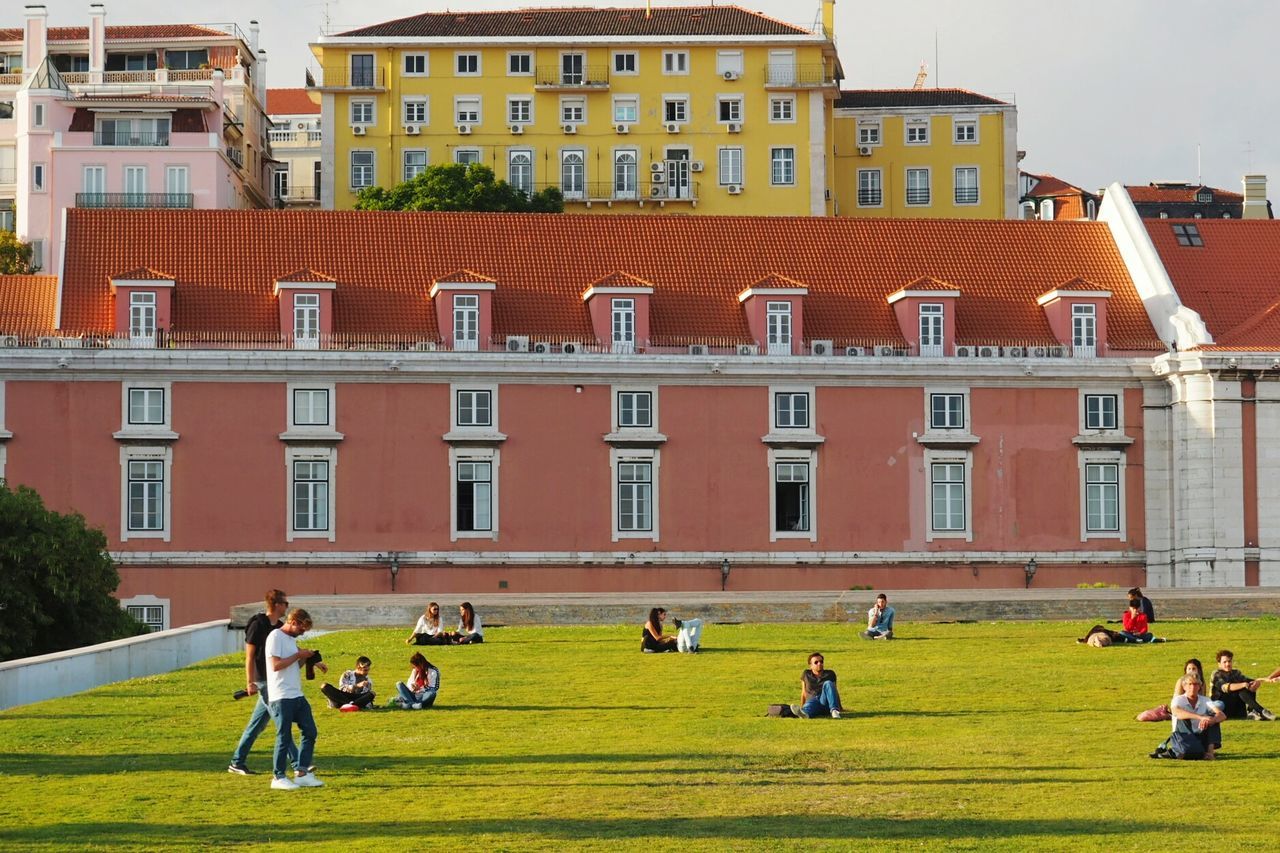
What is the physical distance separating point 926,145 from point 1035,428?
40349 millimetres

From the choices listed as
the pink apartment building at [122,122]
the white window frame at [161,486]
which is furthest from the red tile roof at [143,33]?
the white window frame at [161,486]

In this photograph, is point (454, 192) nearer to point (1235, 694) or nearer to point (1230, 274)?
point (1230, 274)

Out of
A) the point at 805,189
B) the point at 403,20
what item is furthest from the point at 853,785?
the point at 403,20

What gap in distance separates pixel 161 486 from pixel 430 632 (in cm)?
2046

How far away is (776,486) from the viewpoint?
60.5m

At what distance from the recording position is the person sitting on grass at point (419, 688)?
31359 millimetres

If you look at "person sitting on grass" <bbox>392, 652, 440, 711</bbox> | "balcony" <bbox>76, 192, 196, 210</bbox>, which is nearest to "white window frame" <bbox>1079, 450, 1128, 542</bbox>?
"person sitting on grass" <bbox>392, 652, 440, 711</bbox>

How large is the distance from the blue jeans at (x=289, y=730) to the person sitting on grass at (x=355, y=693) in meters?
6.89

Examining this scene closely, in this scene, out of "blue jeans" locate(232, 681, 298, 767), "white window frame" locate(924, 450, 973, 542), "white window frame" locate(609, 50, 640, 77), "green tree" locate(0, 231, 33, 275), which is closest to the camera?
"blue jeans" locate(232, 681, 298, 767)

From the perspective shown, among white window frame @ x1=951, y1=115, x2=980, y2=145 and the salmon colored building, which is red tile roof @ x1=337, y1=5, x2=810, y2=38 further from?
the salmon colored building

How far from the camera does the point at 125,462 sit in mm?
58719

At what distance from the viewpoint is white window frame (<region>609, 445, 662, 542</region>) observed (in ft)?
197

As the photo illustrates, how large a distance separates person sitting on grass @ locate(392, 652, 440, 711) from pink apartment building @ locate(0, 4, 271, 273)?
57965 mm

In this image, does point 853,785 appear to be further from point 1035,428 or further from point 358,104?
point 358,104
